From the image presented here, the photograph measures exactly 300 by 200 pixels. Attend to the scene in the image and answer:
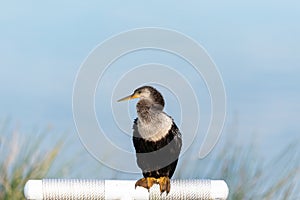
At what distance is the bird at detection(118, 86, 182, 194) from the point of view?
351 cm

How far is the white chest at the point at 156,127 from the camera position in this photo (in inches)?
140

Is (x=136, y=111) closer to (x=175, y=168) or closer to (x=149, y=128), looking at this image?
(x=149, y=128)

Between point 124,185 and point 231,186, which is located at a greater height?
point 231,186

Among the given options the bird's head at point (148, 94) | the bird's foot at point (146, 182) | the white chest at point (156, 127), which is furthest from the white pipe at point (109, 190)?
the bird's head at point (148, 94)

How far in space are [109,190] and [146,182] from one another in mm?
200

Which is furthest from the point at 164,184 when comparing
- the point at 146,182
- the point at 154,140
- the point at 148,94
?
the point at 148,94

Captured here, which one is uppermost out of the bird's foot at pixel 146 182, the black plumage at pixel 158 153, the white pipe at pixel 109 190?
the black plumage at pixel 158 153

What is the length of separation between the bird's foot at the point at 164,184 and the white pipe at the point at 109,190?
25 mm

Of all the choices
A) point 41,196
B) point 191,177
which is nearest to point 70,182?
point 41,196

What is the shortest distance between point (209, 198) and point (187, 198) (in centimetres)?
12

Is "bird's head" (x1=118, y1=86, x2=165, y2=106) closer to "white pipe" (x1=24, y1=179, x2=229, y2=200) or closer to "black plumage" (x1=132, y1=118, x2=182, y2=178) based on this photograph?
"black plumage" (x1=132, y1=118, x2=182, y2=178)

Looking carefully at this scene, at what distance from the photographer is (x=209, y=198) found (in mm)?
3541

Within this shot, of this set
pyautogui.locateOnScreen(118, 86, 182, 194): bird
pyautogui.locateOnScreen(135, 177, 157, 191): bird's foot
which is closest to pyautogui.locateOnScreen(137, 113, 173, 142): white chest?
pyautogui.locateOnScreen(118, 86, 182, 194): bird

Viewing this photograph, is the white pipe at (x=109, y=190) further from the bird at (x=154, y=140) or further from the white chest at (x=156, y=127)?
the white chest at (x=156, y=127)
